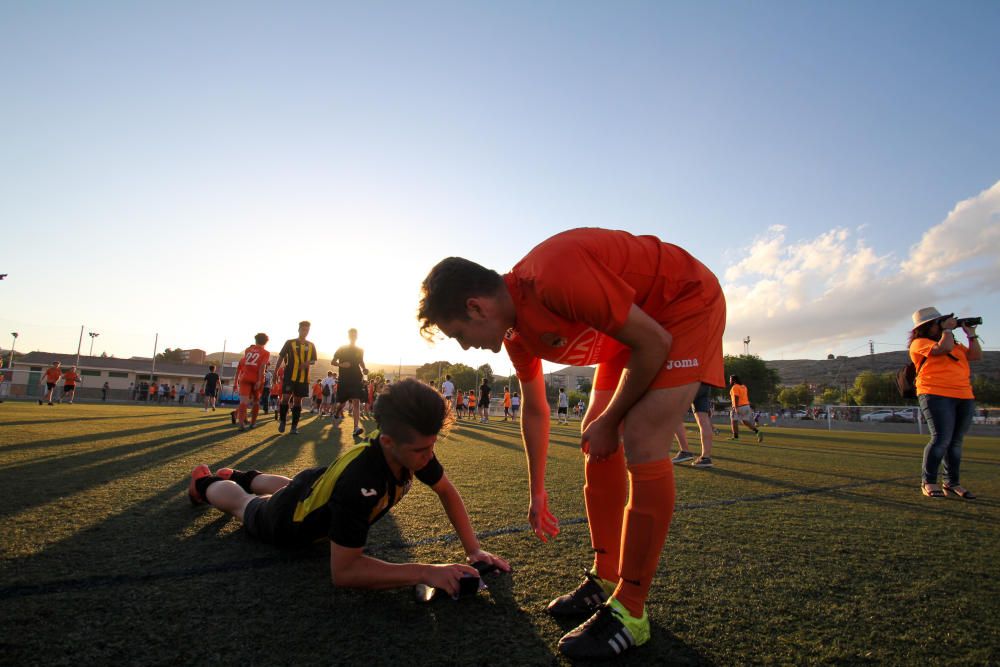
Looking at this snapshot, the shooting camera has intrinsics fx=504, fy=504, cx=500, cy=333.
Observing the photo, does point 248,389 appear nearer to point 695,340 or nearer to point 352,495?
point 352,495

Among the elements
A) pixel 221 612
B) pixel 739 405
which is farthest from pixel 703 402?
pixel 221 612

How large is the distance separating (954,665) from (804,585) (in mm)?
711

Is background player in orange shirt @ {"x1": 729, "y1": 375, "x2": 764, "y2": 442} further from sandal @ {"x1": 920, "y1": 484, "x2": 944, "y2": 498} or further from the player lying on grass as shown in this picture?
the player lying on grass

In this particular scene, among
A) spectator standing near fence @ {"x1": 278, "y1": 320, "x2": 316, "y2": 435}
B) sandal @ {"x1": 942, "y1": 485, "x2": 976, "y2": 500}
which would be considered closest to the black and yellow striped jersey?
spectator standing near fence @ {"x1": 278, "y1": 320, "x2": 316, "y2": 435}

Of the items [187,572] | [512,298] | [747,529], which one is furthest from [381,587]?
[747,529]

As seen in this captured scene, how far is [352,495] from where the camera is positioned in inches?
80.4

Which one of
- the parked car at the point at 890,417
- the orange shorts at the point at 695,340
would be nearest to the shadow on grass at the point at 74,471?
the orange shorts at the point at 695,340

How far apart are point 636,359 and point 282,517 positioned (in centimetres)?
193

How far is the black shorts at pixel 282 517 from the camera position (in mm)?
2510

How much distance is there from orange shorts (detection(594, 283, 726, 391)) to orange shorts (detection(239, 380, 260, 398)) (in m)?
10.2

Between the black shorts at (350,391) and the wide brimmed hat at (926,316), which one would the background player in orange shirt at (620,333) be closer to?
the wide brimmed hat at (926,316)

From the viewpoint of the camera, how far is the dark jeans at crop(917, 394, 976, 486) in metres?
5.17

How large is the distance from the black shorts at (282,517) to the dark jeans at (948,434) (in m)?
5.98

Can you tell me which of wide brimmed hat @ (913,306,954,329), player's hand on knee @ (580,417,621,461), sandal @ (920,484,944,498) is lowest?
sandal @ (920,484,944,498)
